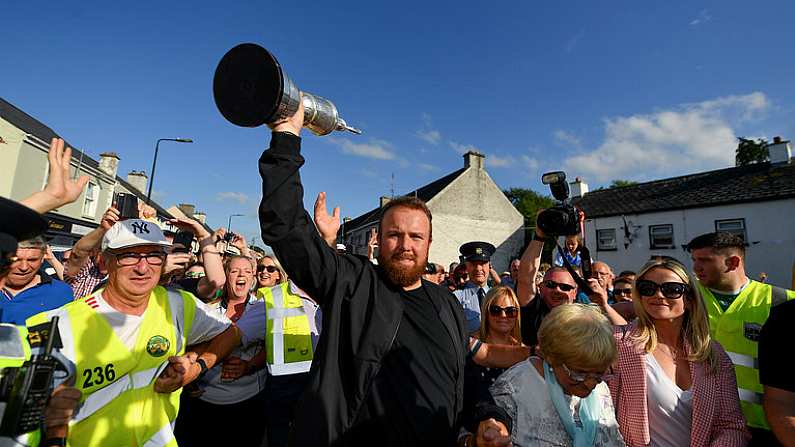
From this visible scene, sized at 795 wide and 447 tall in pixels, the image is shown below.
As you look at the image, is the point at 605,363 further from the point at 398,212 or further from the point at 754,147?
the point at 754,147

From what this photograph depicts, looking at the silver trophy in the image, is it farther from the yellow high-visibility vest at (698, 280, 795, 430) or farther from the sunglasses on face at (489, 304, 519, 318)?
the yellow high-visibility vest at (698, 280, 795, 430)

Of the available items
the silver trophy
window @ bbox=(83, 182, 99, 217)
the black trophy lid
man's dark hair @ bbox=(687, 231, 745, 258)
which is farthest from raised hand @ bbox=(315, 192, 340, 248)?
window @ bbox=(83, 182, 99, 217)

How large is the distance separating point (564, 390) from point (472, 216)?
27171mm

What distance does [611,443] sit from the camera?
216 centimetres

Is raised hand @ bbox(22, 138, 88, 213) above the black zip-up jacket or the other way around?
above

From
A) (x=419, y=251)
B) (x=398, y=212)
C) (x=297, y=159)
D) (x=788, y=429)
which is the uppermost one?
(x=297, y=159)

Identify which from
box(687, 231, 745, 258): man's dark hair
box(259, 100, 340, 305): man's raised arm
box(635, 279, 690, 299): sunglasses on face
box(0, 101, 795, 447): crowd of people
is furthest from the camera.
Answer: box(687, 231, 745, 258): man's dark hair

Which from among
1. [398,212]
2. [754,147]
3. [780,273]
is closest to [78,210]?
[398,212]

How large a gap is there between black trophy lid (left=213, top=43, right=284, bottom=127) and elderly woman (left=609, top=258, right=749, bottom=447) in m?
2.64

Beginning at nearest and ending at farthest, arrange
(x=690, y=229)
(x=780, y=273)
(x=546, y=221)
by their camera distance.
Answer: (x=546, y=221) → (x=780, y=273) → (x=690, y=229)

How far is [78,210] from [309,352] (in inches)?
1017

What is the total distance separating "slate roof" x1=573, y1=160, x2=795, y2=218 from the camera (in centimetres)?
2020

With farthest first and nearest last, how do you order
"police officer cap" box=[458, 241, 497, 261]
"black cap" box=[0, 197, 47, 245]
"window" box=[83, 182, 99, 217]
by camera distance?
"window" box=[83, 182, 99, 217]
"police officer cap" box=[458, 241, 497, 261]
"black cap" box=[0, 197, 47, 245]

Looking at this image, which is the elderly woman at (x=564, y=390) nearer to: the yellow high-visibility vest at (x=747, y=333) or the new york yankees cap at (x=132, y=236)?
the yellow high-visibility vest at (x=747, y=333)
